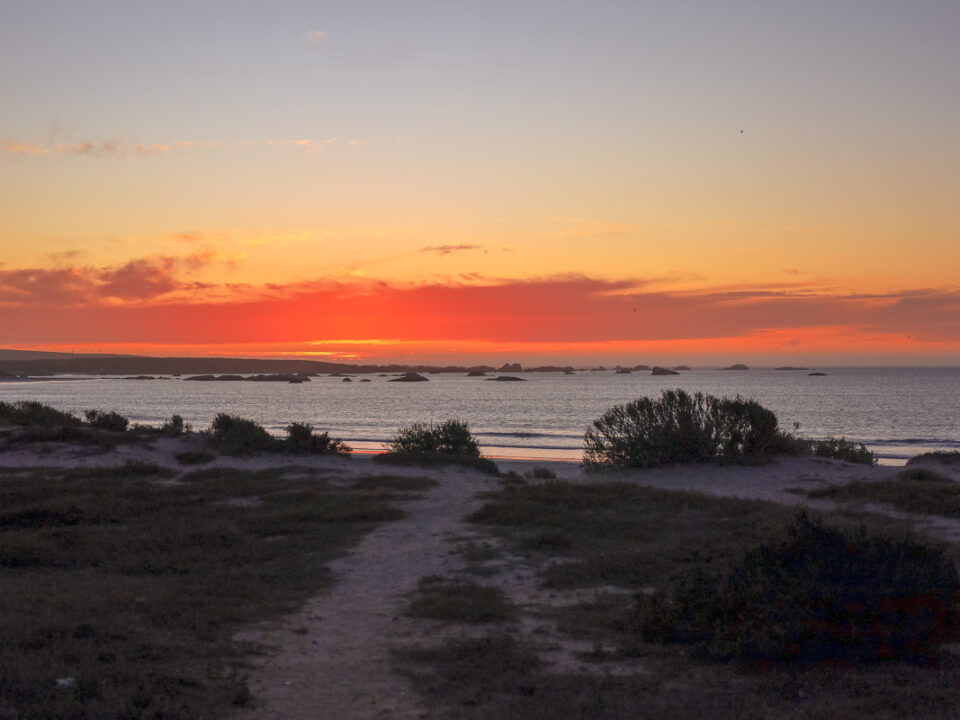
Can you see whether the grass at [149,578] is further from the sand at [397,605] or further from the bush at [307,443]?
the bush at [307,443]

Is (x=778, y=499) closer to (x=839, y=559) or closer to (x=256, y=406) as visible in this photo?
(x=839, y=559)

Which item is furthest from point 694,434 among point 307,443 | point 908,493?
point 307,443

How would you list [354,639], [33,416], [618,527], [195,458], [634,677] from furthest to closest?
[33,416] → [195,458] → [618,527] → [354,639] → [634,677]

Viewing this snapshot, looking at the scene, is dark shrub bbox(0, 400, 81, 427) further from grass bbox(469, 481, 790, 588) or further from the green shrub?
the green shrub

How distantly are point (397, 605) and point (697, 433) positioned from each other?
1548cm

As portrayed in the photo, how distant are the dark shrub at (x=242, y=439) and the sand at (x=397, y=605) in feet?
16.6

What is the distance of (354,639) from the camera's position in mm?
8000

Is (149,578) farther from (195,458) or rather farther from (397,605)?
(195,458)

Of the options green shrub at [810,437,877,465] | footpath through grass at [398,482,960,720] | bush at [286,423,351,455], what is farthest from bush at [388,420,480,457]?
footpath through grass at [398,482,960,720]

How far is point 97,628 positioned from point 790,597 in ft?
21.5

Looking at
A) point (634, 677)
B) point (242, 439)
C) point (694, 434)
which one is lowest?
point (242, 439)

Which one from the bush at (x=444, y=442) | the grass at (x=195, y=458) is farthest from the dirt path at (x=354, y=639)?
the bush at (x=444, y=442)

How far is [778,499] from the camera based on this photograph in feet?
58.3

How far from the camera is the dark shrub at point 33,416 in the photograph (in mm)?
29672
